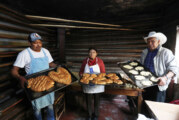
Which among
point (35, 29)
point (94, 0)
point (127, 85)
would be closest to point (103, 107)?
point (127, 85)

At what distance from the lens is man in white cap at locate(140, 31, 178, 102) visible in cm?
226

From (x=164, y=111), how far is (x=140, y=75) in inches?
62.6

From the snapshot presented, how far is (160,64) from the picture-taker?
2459mm

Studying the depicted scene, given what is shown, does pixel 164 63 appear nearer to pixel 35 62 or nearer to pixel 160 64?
pixel 160 64

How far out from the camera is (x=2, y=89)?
2551mm

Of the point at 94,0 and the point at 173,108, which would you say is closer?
the point at 173,108

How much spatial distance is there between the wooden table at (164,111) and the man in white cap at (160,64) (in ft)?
3.13

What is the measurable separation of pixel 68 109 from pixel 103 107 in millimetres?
1752

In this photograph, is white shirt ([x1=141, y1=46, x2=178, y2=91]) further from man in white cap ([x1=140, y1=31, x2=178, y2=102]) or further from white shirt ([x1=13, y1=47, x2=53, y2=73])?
white shirt ([x1=13, y1=47, x2=53, y2=73])

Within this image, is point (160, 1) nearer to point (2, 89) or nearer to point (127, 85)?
point (127, 85)

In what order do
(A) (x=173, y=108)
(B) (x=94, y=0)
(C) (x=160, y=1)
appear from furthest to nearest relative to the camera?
(C) (x=160, y=1) → (B) (x=94, y=0) → (A) (x=173, y=108)

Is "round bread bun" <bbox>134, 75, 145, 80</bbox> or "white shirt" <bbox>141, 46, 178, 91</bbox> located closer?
"white shirt" <bbox>141, 46, 178, 91</bbox>

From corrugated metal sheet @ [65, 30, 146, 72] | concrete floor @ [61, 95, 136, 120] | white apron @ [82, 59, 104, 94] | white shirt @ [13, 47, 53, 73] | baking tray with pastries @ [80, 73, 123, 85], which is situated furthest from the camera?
corrugated metal sheet @ [65, 30, 146, 72]

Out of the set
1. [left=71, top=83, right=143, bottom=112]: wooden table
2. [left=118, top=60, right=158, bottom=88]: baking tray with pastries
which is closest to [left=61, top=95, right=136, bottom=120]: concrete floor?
[left=71, top=83, right=143, bottom=112]: wooden table
